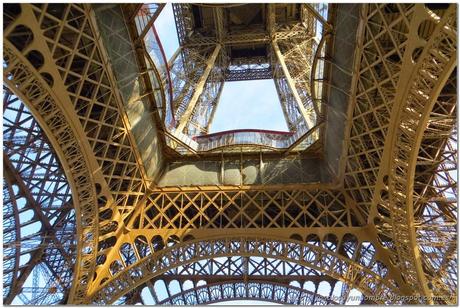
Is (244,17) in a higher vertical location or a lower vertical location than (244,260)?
higher

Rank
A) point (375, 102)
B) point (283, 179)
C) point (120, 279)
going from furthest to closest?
point (283, 179) → point (120, 279) → point (375, 102)

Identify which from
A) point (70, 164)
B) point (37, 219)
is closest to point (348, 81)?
point (70, 164)

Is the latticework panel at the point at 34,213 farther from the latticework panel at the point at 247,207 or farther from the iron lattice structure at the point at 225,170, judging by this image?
the latticework panel at the point at 247,207

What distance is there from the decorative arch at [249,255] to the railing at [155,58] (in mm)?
5987

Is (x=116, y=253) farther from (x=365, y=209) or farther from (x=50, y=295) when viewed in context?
(x=365, y=209)

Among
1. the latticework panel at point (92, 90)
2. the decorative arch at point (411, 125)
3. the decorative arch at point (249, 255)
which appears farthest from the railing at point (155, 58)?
the decorative arch at point (411, 125)

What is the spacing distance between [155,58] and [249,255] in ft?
29.8

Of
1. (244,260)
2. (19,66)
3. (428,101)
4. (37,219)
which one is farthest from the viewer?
(244,260)

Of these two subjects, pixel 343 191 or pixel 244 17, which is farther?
pixel 244 17

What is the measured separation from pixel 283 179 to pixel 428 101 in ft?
30.4

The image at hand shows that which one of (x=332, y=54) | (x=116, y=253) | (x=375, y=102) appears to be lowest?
(x=116, y=253)

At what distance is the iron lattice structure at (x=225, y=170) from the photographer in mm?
12219

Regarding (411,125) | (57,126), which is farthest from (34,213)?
(411,125)

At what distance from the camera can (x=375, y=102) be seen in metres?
14.2
